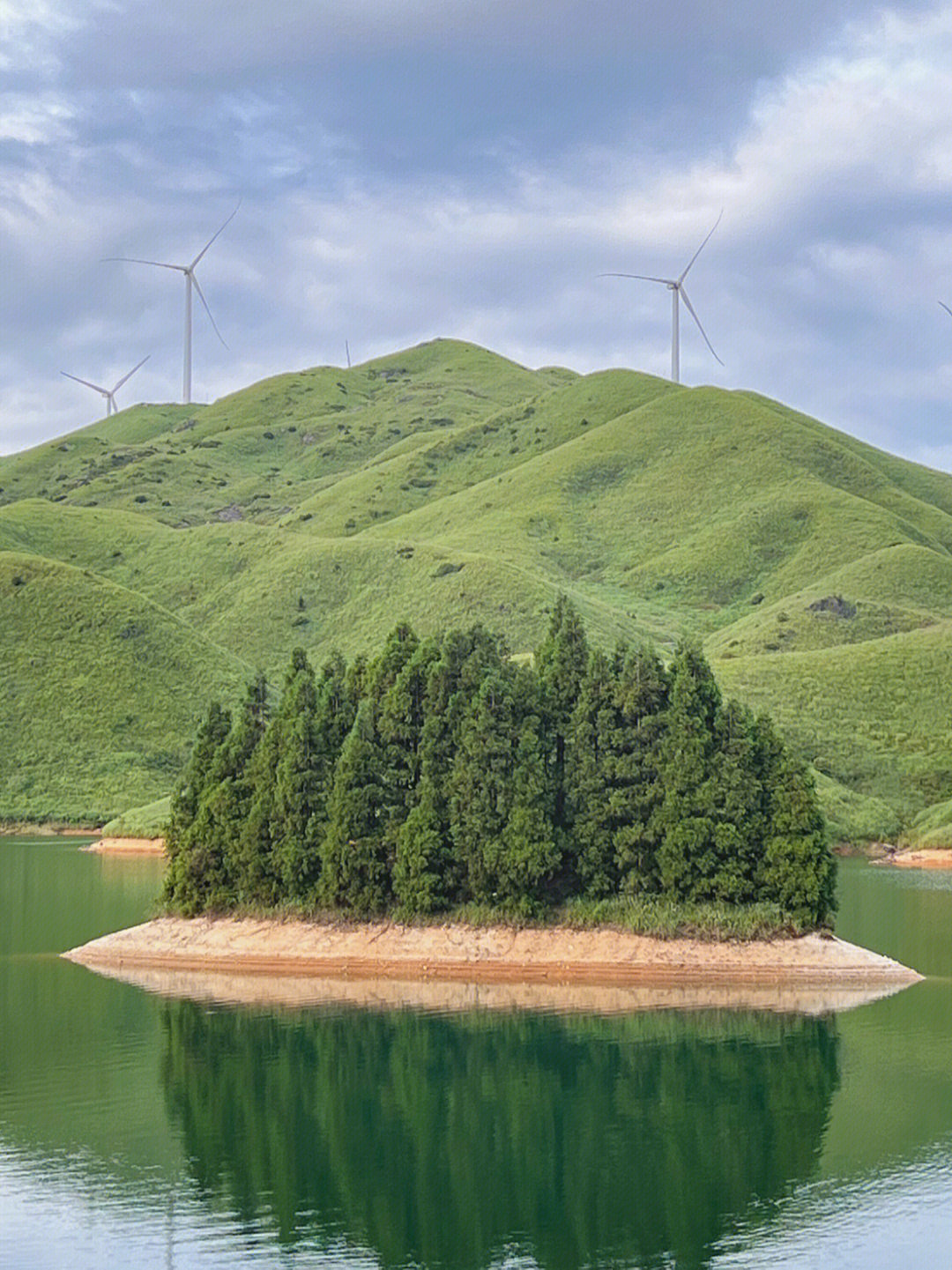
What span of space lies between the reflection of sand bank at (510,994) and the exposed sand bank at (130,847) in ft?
211

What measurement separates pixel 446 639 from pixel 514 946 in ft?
43.1

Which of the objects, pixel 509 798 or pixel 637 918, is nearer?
pixel 637 918

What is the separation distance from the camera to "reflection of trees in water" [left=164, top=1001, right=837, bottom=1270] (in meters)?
30.1

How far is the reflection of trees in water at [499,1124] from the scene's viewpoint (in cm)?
3009

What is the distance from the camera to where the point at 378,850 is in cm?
6019

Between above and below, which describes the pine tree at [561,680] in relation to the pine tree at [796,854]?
above

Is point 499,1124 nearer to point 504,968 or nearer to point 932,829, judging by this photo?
point 504,968

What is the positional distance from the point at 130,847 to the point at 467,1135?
88.8 m

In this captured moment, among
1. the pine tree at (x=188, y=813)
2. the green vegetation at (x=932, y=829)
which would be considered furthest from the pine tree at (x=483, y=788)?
the green vegetation at (x=932, y=829)

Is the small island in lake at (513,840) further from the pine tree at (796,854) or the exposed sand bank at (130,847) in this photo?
the exposed sand bank at (130,847)

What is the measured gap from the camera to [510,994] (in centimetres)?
5312

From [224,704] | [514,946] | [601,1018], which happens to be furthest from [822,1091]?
[224,704]

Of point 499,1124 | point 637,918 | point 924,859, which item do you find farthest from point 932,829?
point 499,1124

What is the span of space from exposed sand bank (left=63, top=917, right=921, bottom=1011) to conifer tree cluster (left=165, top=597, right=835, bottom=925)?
1333 mm
